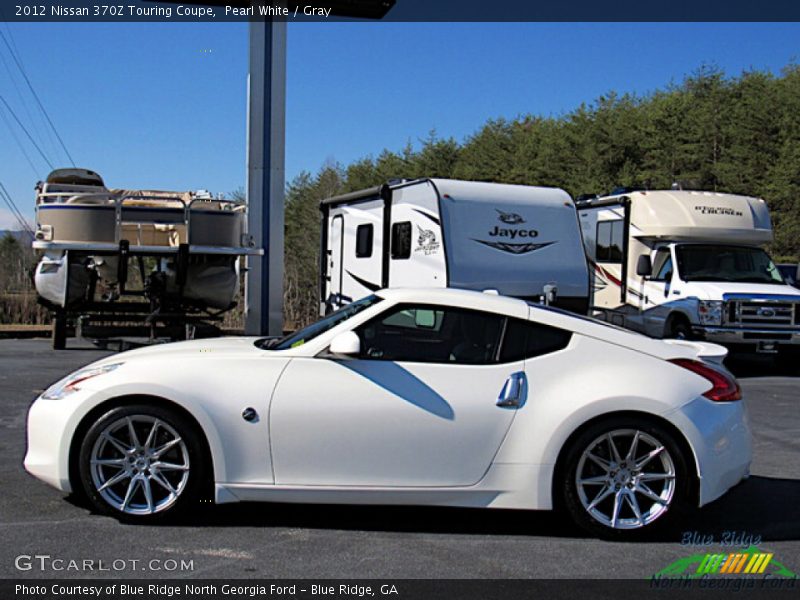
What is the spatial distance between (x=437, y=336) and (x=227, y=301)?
318 inches

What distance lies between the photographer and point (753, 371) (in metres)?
15.3

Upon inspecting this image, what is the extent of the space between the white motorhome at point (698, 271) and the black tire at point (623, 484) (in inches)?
374

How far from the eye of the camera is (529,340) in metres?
5.18

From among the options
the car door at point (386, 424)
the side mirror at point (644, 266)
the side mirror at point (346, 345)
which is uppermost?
the side mirror at point (644, 266)

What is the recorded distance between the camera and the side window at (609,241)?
52.0ft

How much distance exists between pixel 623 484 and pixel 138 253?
8.73 metres

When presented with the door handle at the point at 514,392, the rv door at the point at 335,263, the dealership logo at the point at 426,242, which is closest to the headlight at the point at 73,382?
the door handle at the point at 514,392

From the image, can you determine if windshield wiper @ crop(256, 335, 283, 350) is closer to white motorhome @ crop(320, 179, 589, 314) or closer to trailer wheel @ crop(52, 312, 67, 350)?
white motorhome @ crop(320, 179, 589, 314)

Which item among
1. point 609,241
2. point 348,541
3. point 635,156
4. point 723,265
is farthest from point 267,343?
point 635,156

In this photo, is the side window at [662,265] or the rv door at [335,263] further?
the rv door at [335,263]

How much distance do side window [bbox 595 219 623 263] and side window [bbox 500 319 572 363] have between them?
11.0 m

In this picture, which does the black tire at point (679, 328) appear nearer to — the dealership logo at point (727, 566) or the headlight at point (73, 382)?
the dealership logo at point (727, 566)

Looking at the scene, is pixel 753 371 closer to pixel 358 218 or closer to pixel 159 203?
pixel 358 218

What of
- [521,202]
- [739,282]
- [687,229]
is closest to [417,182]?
[521,202]
